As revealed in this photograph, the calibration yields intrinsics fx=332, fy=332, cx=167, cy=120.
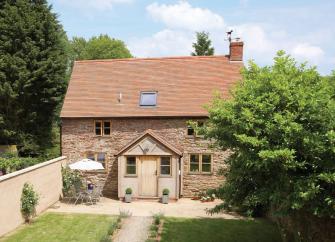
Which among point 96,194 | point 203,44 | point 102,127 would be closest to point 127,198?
point 96,194

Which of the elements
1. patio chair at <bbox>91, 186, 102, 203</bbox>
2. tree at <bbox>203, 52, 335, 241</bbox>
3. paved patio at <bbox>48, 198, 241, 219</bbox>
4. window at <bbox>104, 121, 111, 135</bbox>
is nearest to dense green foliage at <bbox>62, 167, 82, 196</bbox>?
patio chair at <bbox>91, 186, 102, 203</bbox>

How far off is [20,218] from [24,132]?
567 inches

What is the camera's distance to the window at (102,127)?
21.3 metres

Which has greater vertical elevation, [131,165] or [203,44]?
[203,44]

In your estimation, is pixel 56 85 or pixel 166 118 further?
pixel 56 85

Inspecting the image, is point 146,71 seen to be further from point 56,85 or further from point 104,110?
point 56,85

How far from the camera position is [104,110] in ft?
69.8

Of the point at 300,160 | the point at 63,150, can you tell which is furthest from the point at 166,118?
the point at 300,160

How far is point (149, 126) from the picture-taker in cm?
2088

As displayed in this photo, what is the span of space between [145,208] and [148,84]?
27.3ft

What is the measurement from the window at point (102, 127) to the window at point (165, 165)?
4.09 meters

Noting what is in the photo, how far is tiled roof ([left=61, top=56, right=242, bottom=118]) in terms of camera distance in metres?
21.1

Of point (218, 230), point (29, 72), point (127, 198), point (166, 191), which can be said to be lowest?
point (127, 198)

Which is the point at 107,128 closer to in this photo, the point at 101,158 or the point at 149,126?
the point at 101,158
